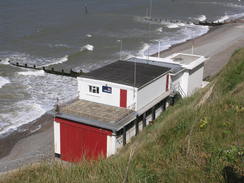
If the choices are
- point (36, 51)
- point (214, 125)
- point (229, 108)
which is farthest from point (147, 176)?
point (36, 51)

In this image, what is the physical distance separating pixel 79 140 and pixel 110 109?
2.54 m

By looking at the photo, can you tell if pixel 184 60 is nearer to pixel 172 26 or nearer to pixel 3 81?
pixel 3 81

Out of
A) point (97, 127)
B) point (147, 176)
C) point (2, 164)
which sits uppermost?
point (147, 176)

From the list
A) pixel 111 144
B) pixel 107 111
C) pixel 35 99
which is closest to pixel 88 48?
pixel 35 99

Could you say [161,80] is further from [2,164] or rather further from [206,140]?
[206,140]

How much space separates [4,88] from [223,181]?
1356 inches

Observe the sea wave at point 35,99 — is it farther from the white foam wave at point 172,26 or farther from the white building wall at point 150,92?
the white foam wave at point 172,26

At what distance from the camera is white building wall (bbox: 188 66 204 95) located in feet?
93.0

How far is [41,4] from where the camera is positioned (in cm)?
9756

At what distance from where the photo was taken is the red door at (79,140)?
19500mm

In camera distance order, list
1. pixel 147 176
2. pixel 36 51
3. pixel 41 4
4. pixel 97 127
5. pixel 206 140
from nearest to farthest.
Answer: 1. pixel 147 176
2. pixel 206 140
3. pixel 97 127
4. pixel 36 51
5. pixel 41 4

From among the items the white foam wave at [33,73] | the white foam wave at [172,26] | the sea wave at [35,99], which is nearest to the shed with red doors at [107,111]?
the sea wave at [35,99]

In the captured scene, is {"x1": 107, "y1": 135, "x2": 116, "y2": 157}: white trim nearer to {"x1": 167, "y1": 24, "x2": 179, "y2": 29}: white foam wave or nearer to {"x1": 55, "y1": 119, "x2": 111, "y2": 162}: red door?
{"x1": 55, "y1": 119, "x2": 111, "y2": 162}: red door

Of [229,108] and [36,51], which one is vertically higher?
[229,108]
